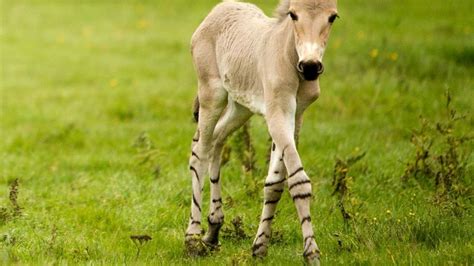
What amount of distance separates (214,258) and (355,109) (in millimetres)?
6591

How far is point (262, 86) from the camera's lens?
22.2ft

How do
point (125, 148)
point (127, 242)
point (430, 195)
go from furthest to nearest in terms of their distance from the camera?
point (125, 148), point (430, 195), point (127, 242)

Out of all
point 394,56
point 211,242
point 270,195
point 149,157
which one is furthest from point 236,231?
point 394,56

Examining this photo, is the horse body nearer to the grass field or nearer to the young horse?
the young horse

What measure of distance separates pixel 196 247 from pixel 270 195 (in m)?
0.85

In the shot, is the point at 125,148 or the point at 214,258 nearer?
the point at 214,258

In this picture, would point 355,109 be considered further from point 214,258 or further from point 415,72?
point 214,258

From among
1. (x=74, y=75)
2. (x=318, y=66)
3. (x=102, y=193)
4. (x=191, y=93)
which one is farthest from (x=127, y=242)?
(x=74, y=75)

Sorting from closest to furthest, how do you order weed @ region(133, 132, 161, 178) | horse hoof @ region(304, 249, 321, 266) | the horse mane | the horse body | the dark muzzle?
the dark muzzle
horse hoof @ region(304, 249, 321, 266)
the horse mane
the horse body
weed @ region(133, 132, 161, 178)

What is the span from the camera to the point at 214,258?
7.15 m

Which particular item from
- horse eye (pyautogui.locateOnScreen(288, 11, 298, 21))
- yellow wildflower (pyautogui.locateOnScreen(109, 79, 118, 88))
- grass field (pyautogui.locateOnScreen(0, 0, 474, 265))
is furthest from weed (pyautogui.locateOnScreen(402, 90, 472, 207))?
yellow wildflower (pyautogui.locateOnScreen(109, 79, 118, 88))

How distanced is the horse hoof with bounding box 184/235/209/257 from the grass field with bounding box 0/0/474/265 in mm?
88

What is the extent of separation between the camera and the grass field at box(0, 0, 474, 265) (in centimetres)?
728

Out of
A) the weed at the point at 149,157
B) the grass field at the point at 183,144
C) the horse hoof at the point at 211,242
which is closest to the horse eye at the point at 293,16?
the grass field at the point at 183,144
